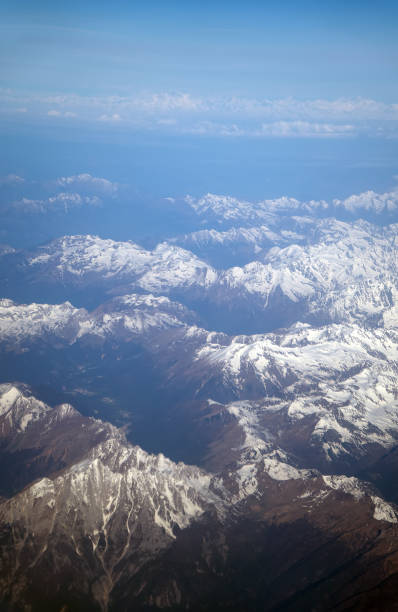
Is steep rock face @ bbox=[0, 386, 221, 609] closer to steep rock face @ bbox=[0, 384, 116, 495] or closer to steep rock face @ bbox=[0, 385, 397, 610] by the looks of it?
steep rock face @ bbox=[0, 385, 397, 610]

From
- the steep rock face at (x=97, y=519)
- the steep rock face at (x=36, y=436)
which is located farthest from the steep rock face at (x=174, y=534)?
the steep rock face at (x=36, y=436)

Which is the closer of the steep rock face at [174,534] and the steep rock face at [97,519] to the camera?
the steep rock face at [174,534]

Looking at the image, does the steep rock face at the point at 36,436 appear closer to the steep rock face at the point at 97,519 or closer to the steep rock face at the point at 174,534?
the steep rock face at the point at 174,534

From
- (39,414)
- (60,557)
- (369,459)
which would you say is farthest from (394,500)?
(39,414)

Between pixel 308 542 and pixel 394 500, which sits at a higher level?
pixel 308 542

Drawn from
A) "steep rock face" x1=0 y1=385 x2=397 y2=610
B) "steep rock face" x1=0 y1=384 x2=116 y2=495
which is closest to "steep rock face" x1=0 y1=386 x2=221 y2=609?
"steep rock face" x1=0 y1=385 x2=397 y2=610

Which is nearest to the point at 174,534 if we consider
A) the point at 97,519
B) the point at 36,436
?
the point at 97,519

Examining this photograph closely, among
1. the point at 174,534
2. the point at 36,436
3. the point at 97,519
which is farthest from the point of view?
the point at 36,436

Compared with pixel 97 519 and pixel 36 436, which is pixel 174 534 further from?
pixel 36 436

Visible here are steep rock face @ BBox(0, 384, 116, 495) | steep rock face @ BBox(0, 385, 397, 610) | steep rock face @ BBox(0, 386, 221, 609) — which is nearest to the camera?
steep rock face @ BBox(0, 385, 397, 610)

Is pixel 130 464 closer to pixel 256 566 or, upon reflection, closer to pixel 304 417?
pixel 256 566

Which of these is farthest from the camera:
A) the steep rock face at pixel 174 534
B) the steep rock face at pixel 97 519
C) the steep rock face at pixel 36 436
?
the steep rock face at pixel 36 436
